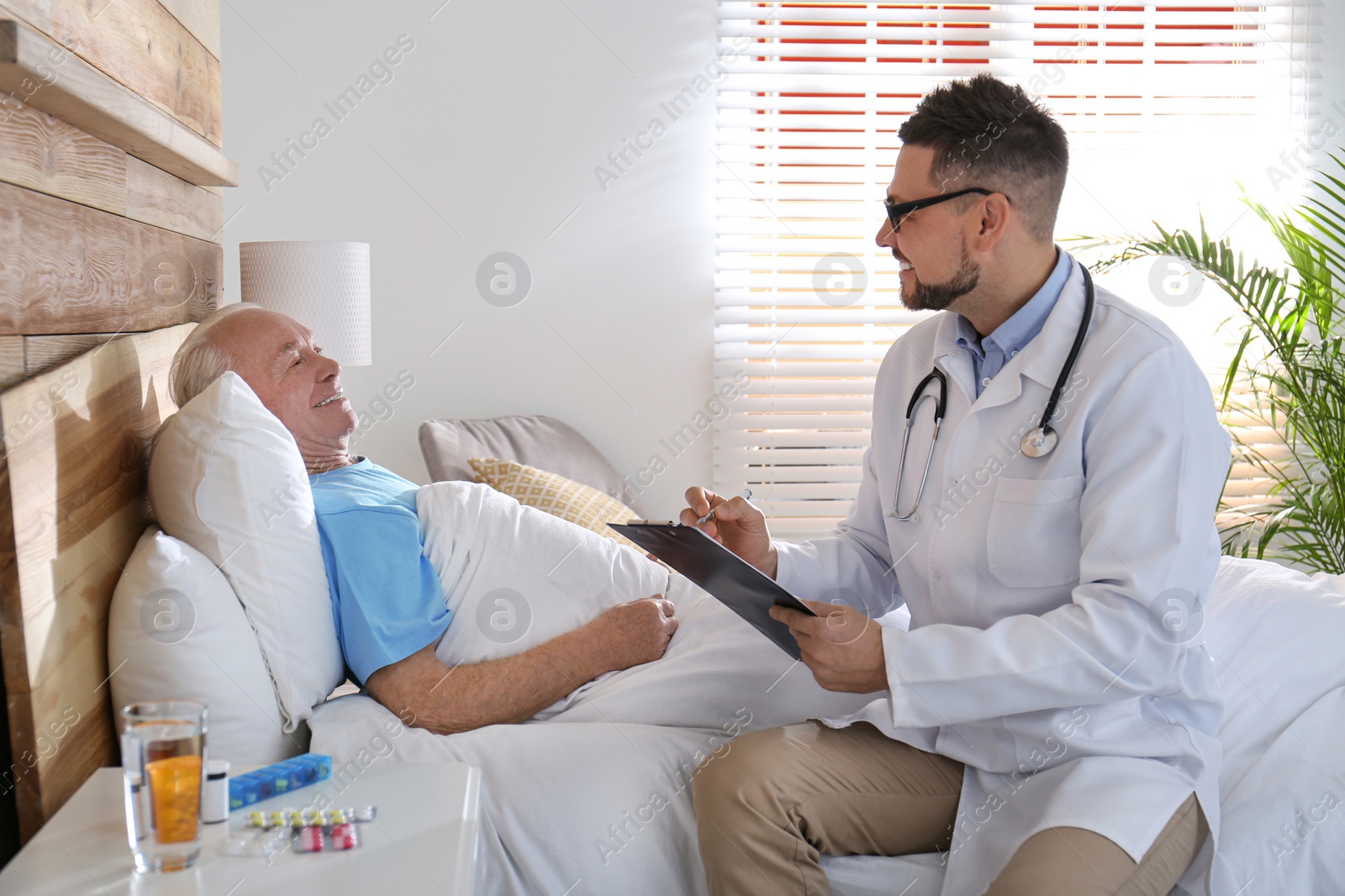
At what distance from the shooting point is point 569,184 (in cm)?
339

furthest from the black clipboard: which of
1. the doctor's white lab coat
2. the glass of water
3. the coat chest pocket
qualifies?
the glass of water

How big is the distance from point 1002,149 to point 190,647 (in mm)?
1337

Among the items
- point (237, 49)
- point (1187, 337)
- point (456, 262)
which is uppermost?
point (237, 49)

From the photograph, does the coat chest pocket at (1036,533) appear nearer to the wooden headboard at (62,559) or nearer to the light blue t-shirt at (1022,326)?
the light blue t-shirt at (1022,326)

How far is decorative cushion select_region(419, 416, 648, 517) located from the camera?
2912 mm

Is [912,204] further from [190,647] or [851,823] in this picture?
[190,647]

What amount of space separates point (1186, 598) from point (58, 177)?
1494 mm

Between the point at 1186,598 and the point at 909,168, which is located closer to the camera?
the point at 1186,598

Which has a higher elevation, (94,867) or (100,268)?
(100,268)

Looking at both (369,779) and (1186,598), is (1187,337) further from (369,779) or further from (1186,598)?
(369,779)

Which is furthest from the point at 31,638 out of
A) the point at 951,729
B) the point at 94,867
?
the point at 951,729

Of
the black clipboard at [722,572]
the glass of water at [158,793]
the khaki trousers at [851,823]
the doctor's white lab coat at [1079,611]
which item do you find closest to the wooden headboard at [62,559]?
the glass of water at [158,793]

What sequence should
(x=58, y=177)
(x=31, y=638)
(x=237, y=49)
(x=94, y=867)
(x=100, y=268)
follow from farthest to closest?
(x=237, y=49) < (x=100, y=268) < (x=58, y=177) < (x=31, y=638) < (x=94, y=867)

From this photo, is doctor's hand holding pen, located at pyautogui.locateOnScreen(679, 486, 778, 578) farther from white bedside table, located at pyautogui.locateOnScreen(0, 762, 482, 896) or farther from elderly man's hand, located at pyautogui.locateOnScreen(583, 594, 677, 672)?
white bedside table, located at pyautogui.locateOnScreen(0, 762, 482, 896)
